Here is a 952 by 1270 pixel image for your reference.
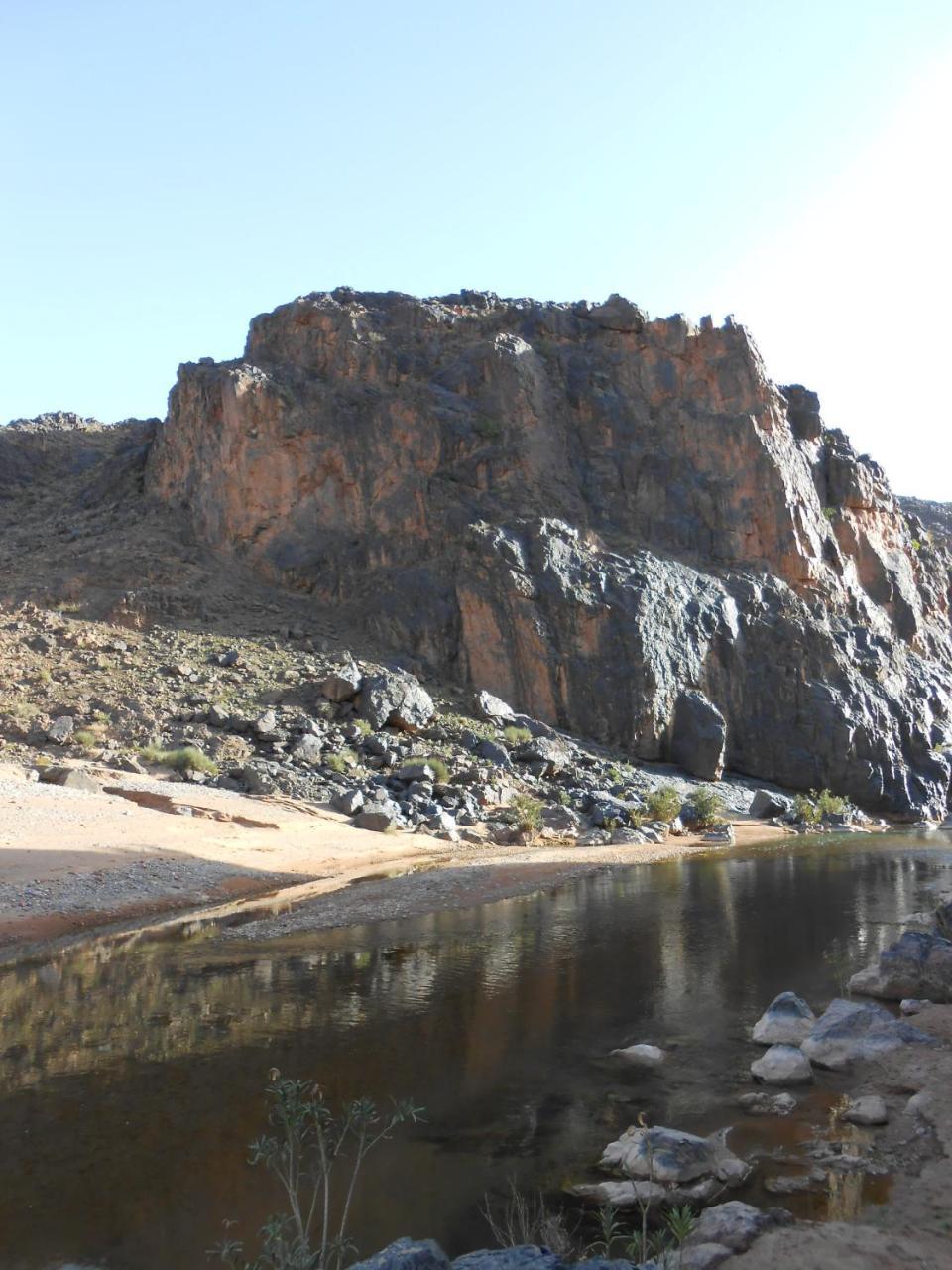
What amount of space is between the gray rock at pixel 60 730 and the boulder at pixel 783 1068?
29.4 meters

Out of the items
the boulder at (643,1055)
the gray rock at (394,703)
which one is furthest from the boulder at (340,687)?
the boulder at (643,1055)

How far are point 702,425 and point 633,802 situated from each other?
2749cm

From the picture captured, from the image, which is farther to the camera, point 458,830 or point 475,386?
point 475,386

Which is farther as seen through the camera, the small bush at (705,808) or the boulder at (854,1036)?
the small bush at (705,808)

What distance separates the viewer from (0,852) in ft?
64.7

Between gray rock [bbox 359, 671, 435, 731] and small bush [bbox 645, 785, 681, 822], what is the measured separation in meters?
10.0

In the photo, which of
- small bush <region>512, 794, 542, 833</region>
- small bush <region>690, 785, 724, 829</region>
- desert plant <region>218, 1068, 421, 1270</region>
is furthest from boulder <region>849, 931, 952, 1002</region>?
small bush <region>690, 785, 724, 829</region>

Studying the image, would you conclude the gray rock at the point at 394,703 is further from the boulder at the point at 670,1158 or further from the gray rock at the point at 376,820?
the boulder at the point at 670,1158

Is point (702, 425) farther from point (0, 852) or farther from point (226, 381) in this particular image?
point (0, 852)

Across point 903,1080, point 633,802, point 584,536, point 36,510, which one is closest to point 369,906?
point 903,1080

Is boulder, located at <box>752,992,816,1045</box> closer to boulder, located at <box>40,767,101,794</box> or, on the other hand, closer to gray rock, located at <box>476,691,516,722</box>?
boulder, located at <box>40,767,101,794</box>

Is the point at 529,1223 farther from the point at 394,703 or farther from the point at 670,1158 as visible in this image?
the point at 394,703

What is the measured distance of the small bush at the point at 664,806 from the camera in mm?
37469

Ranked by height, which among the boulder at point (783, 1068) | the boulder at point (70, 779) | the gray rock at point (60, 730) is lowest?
the boulder at point (783, 1068)
